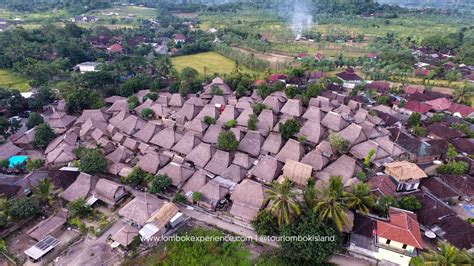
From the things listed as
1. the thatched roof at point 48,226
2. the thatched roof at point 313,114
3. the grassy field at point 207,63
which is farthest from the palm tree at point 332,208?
the grassy field at point 207,63

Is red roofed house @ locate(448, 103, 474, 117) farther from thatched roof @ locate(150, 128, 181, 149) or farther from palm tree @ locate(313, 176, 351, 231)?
thatched roof @ locate(150, 128, 181, 149)

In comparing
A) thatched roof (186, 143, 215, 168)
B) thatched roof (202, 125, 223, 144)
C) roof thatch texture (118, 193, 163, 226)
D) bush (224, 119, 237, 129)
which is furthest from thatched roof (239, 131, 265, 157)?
roof thatch texture (118, 193, 163, 226)

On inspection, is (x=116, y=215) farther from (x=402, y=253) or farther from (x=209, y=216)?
(x=402, y=253)

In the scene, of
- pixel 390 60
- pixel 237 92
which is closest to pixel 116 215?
pixel 237 92

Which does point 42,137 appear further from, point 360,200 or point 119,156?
point 360,200

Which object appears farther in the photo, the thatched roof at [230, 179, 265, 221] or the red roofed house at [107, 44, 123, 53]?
the red roofed house at [107, 44, 123, 53]

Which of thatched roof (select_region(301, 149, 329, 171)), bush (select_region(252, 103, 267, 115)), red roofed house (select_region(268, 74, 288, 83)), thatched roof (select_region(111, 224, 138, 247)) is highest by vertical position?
bush (select_region(252, 103, 267, 115))
